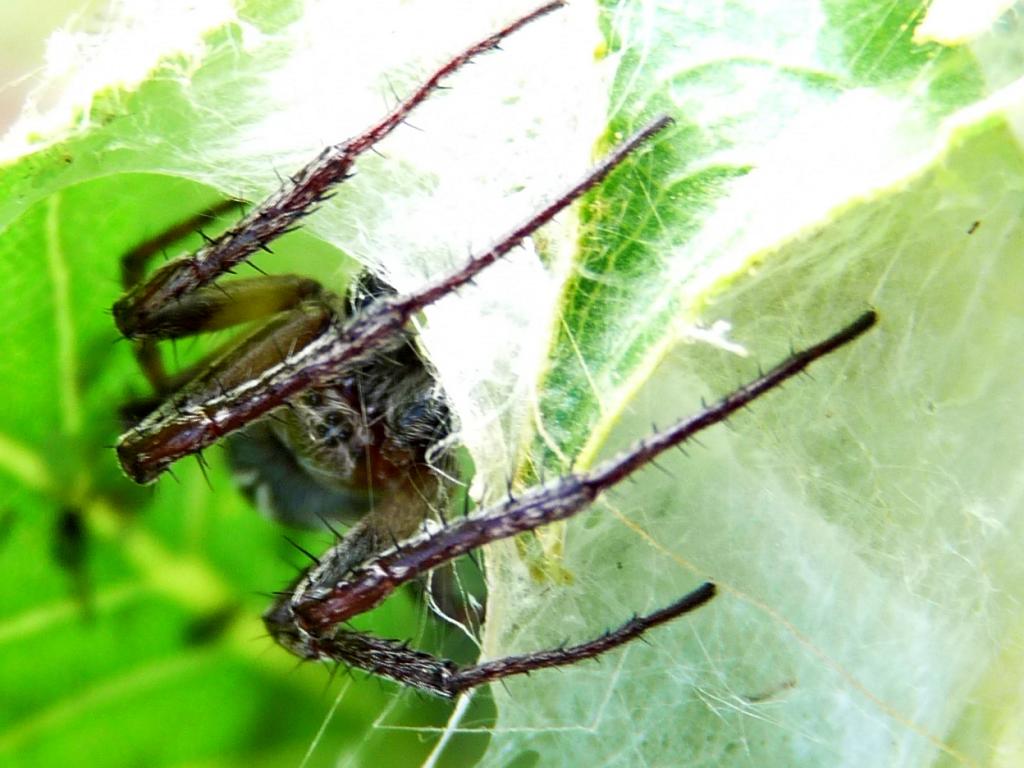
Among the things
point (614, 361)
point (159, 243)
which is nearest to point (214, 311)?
point (159, 243)

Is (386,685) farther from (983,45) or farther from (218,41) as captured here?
(983,45)

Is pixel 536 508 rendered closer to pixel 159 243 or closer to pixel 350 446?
pixel 350 446

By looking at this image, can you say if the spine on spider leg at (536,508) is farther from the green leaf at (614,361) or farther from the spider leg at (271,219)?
the spider leg at (271,219)

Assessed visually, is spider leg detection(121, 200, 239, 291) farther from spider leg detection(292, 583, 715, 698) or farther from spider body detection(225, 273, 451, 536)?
spider leg detection(292, 583, 715, 698)

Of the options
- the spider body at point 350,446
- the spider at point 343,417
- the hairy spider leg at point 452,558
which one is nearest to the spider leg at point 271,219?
the spider at point 343,417

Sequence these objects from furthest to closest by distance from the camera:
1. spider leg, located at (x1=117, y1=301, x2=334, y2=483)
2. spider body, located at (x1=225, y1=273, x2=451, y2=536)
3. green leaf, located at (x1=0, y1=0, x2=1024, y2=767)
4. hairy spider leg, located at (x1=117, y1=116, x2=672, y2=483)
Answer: spider body, located at (x1=225, y1=273, x2=451, y2=536), spider leg, located at (x1=117, y1=301, x2=334, y2=483), hairy spider leg, located at (x1=117, y1=116, x2=672, y2=483), green leaf, located at (x1=0, y1=0, x2=1024, y2=767)

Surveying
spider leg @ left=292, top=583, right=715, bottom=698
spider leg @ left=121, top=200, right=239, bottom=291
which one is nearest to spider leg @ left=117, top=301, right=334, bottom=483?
spider leg @ left=121, top=200, right=239, bottom=291
